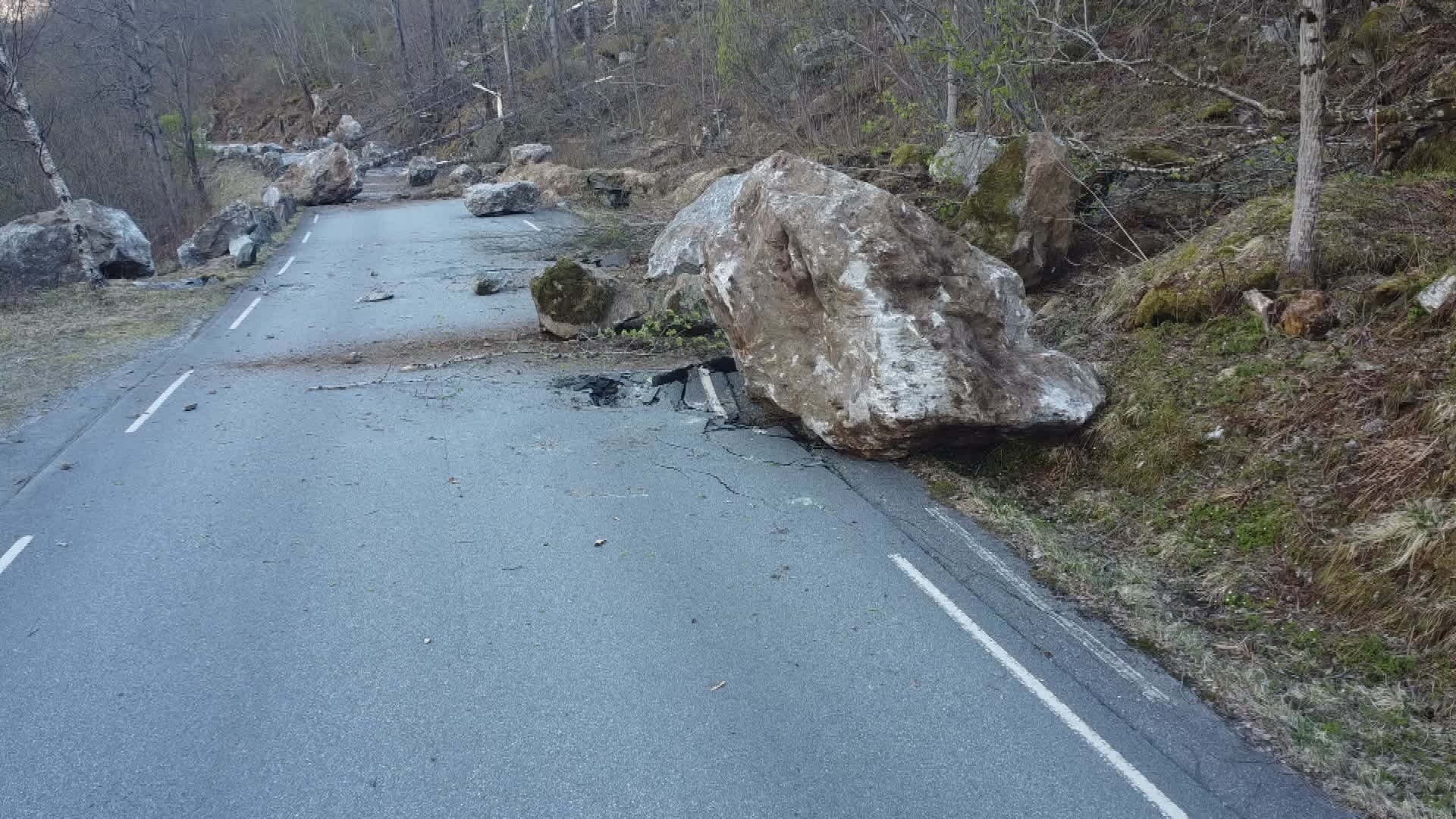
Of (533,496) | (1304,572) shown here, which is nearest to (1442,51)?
(1304,572)

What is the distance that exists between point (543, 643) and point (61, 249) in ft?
61.5

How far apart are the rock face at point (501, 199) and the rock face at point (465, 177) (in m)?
9.35

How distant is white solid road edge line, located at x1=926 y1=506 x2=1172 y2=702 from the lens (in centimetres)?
497

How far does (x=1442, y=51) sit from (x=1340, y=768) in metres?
10.7

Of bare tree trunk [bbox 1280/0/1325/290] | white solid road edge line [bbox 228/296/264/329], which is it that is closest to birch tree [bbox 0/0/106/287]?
white solid road edge line [bbox 228/296/264/329]

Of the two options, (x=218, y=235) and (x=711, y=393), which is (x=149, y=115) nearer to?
(x=218, y=235)

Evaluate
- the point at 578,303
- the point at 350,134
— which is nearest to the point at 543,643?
the point at 578,303

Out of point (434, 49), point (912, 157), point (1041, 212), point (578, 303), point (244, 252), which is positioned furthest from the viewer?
point (434, 49)

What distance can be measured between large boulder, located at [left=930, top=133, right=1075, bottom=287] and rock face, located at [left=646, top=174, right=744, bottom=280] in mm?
3460

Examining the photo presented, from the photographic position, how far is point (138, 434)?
9.38m

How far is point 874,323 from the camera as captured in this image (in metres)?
8.12

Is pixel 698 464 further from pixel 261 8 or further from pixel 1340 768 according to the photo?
pixel 261 8

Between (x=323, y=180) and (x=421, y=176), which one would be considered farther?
(x=421, y=176)

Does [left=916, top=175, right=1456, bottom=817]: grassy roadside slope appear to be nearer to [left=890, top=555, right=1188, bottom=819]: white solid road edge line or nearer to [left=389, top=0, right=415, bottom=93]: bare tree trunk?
[left=890, top=555, right=1188, bottom=819]: white solid road edge line
